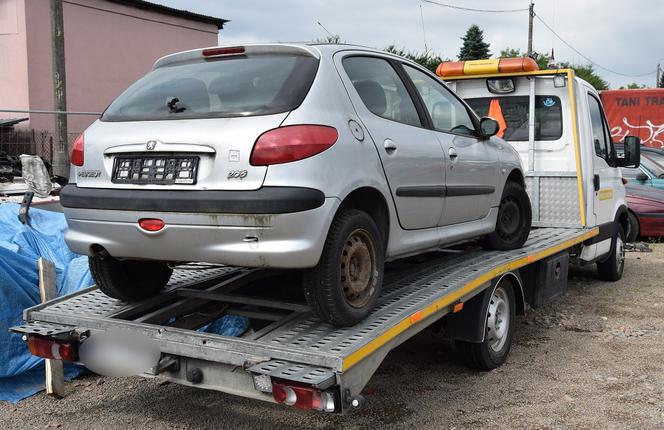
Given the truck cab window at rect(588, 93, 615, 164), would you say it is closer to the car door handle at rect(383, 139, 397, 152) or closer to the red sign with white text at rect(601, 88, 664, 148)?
the car door handle at rect(383, 139, 397, 152)

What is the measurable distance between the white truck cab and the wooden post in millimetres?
4639

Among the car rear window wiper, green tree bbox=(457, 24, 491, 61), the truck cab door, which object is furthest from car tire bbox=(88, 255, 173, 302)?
green tree bbox=(457, 24, 491, 61)

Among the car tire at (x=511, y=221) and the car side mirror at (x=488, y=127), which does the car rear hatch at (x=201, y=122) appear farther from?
the car tire at (x=511, y=221)

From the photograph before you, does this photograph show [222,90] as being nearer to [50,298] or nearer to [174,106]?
[174,106]

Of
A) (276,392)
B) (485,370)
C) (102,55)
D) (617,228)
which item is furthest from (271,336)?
(102,55)

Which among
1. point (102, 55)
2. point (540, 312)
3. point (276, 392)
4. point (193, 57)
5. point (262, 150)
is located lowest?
point (540, 312)

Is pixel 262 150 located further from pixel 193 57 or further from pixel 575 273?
pixel 575 273

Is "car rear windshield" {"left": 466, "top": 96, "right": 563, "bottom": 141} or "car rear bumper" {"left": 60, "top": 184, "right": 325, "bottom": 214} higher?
"car rear windshield" {"left": 466, "top": 96, "right": 563, "bottom": 141}

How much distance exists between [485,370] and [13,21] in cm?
1766

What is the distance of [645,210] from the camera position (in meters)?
11.0

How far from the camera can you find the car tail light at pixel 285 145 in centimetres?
312

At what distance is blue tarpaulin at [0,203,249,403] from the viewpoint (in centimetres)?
456

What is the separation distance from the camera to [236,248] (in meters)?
3.18

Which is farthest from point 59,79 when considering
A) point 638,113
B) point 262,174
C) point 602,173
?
point 638,113
